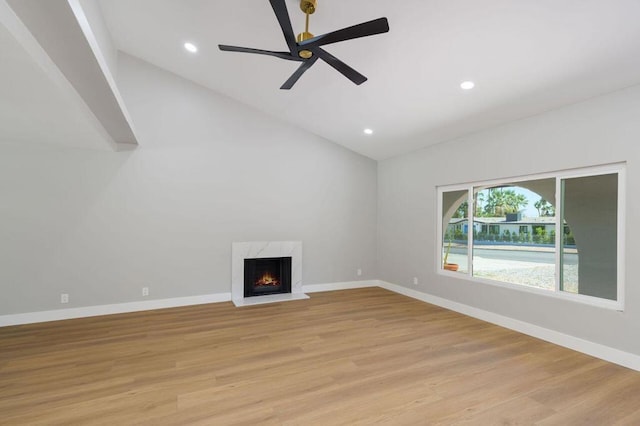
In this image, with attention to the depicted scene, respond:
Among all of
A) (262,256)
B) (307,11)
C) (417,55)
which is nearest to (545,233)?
(417,55)

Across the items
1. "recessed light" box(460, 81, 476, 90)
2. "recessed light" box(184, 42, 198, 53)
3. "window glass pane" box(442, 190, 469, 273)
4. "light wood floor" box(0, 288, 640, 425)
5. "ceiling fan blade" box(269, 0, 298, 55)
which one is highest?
"recessed light" box(184, 42, 198, 53)

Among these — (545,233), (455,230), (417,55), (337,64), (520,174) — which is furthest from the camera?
(455,230)

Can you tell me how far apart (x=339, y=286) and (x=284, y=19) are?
4.94 m

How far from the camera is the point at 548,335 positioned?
138 inches

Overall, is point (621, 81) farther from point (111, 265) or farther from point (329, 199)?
point (111, 265)

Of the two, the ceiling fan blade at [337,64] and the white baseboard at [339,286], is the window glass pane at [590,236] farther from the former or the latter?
the white baseboard at [339,286]

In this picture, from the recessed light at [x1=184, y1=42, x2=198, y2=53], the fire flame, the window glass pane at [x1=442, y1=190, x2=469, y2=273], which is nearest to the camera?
the recessed light at [x1=184, y1=42, x2=198, y2=53]

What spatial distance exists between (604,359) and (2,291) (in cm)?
706

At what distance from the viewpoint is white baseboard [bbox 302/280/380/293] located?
579 centimetres

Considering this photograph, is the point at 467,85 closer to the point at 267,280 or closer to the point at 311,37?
the point at 311,37

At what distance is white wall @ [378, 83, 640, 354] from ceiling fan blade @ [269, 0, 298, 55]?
10.3 feet

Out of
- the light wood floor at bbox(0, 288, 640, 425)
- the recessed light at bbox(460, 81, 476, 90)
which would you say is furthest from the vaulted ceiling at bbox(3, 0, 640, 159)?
the light wood floor at bbox(0, 288, 640, 425)

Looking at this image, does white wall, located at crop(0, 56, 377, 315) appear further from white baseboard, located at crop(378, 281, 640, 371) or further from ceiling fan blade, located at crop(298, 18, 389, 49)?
ceiling fan blade, located at crop(298, 18, 389, 49)

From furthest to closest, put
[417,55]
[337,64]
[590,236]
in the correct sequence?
1. [590,236]
2. [417,55]
3. [337,64]
